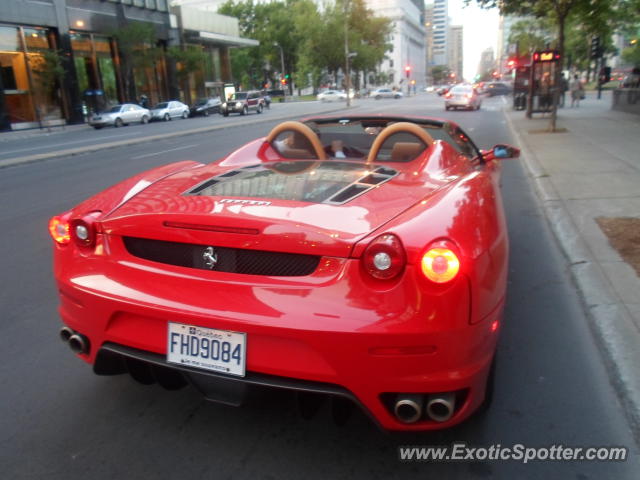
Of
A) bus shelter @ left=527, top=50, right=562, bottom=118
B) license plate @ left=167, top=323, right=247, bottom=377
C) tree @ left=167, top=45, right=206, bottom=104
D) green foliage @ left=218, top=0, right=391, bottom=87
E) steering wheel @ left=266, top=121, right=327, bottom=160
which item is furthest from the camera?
green foliage @ left=218, top=0, right=391, bottom=87

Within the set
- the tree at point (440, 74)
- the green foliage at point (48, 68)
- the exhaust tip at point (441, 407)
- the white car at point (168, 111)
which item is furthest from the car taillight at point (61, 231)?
the tree at point (440, 74)

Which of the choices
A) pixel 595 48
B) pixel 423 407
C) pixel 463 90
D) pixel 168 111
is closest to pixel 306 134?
pixel 423 407

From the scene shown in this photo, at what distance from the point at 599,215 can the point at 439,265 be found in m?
5.13

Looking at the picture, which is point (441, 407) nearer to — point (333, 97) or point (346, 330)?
point (346, 330)

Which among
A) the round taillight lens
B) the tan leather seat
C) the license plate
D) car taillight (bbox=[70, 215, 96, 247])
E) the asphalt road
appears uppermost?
the tan leather seat

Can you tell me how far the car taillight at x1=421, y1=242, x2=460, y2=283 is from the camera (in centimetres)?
208

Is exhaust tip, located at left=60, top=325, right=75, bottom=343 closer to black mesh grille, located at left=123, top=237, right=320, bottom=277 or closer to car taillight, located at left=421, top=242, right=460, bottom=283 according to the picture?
black mesh grille, located at left=123, top=237, right=320, bottom=277

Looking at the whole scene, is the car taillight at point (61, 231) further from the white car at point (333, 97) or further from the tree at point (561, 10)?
the white car at point (333, 97)

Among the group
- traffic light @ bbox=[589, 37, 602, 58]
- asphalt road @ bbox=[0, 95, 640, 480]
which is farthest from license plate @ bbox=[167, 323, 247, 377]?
traffic light @ bbox=[589, 37, 602, 58]

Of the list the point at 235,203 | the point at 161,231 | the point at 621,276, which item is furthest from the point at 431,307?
the point at 621,276

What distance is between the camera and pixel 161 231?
7.89 feet

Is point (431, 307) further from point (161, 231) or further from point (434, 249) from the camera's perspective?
point (161, 231)

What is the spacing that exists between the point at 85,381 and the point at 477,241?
7.43ft

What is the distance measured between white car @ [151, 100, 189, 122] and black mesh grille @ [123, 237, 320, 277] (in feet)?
124
